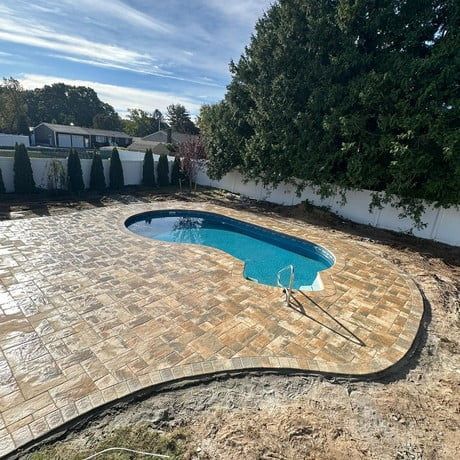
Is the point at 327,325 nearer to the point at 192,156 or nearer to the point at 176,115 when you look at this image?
the point at 192,156

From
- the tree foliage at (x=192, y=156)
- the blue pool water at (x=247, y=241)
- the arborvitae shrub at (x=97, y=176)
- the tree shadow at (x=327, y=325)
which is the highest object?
the tree foliage at (x=192, y=156)

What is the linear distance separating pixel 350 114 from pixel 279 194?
5470mm

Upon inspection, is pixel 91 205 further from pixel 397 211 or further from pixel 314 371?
pixel 397 211

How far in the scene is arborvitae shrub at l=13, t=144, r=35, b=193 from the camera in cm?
1208

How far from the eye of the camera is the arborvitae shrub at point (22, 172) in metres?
12.1

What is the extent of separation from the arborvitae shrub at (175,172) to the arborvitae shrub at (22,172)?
26.4 feet

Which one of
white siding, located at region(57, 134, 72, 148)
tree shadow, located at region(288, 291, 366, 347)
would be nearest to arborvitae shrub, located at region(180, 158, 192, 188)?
tree shadow, located at region(288, 291, 366, 347)

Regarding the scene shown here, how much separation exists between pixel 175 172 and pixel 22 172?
8.52 m

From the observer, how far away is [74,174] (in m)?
13.9

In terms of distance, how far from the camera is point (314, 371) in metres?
4.00

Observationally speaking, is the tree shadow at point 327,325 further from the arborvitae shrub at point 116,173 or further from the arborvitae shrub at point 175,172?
the arborvitae shrub at point 175,172

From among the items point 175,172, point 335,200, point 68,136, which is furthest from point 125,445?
point 68,136

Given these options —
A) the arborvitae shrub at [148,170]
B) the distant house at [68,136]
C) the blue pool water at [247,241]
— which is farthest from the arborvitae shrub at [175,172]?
the distant house at [68,136]

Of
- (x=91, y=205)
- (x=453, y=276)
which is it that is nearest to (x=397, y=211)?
(x=453, y=276)
